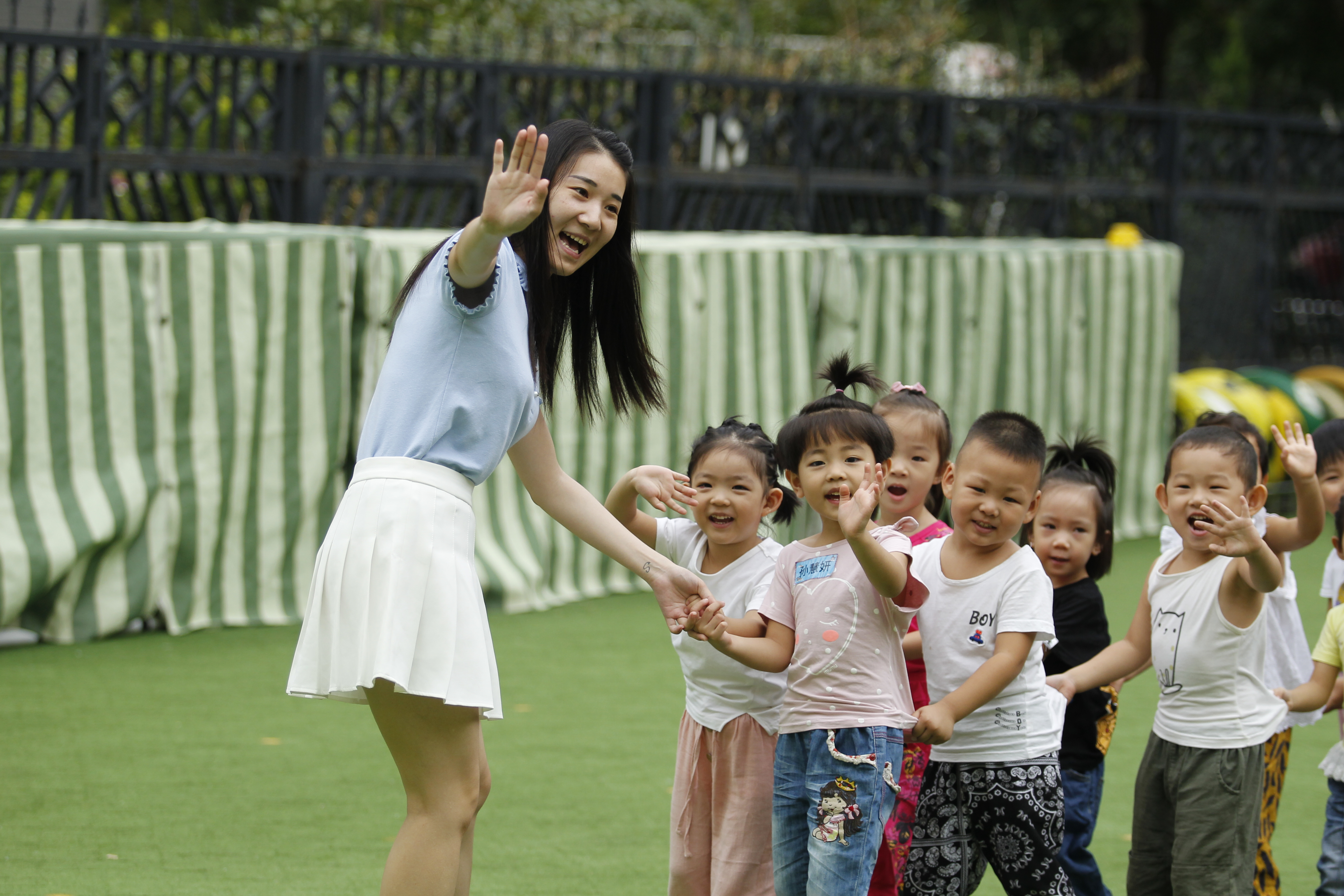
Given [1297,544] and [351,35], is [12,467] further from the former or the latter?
[351,35]

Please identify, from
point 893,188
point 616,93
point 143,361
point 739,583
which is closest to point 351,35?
point 616,93

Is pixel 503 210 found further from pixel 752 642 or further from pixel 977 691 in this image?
pixel 977 691

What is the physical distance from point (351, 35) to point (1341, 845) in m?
9.17

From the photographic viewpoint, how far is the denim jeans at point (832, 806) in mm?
2877

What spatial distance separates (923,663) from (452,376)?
122 cm

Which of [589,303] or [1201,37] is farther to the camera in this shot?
[1201,37]

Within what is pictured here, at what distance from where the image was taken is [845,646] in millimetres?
2973

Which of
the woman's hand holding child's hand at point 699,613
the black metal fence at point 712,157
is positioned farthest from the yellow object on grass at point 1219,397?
the woman's hand holding child's hand at point 699,613

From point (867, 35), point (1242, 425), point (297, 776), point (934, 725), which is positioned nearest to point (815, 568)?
point (934, 725)

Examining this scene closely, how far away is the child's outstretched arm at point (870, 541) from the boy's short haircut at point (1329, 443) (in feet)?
5.32

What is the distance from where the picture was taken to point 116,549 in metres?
6.48

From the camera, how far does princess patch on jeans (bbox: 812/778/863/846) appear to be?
2887 mm

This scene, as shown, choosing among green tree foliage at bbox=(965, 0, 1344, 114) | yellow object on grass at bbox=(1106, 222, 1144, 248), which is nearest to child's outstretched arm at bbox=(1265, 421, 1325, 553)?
yellow object on grass at bbox=(1106, 222, 1144, 248)

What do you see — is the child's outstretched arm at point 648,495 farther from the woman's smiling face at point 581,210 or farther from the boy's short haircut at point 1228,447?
the boy's short haircut at point 1228,447
